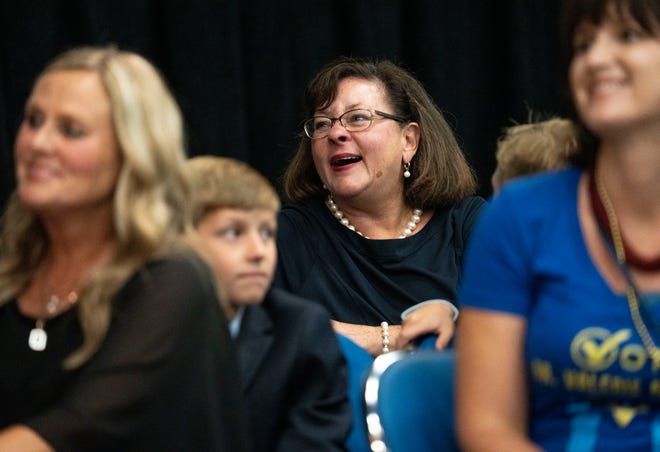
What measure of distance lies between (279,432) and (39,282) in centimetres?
53

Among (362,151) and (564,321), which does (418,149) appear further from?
(564,321)

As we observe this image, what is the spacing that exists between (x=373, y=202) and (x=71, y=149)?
1.51m

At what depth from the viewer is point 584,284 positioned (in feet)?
5.91

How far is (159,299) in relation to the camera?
72.9 inches

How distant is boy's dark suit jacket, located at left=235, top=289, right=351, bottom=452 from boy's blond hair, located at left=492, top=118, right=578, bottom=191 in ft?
1.93

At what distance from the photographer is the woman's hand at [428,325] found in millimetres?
2855

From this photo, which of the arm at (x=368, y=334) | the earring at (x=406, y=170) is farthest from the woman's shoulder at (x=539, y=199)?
the earring at (x=406, y=170)

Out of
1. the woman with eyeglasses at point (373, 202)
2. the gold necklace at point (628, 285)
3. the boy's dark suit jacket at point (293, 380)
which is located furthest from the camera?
the woman with eyeglasses at point (373, 202)

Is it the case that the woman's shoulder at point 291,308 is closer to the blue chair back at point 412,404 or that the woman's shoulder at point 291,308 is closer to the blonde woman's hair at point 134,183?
the blue chair back at point 412,404

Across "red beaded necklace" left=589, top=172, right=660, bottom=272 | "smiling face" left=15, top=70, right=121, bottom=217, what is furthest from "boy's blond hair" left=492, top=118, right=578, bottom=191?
"smiling face" left=15, top=70, right=121, bottom=217

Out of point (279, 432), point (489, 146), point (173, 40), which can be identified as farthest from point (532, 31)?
point (279, 432)

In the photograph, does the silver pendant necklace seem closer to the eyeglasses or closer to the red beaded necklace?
the red beaded necklace

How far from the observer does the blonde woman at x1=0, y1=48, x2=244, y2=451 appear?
1815 mm

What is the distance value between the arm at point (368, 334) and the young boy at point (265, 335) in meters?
0.69
